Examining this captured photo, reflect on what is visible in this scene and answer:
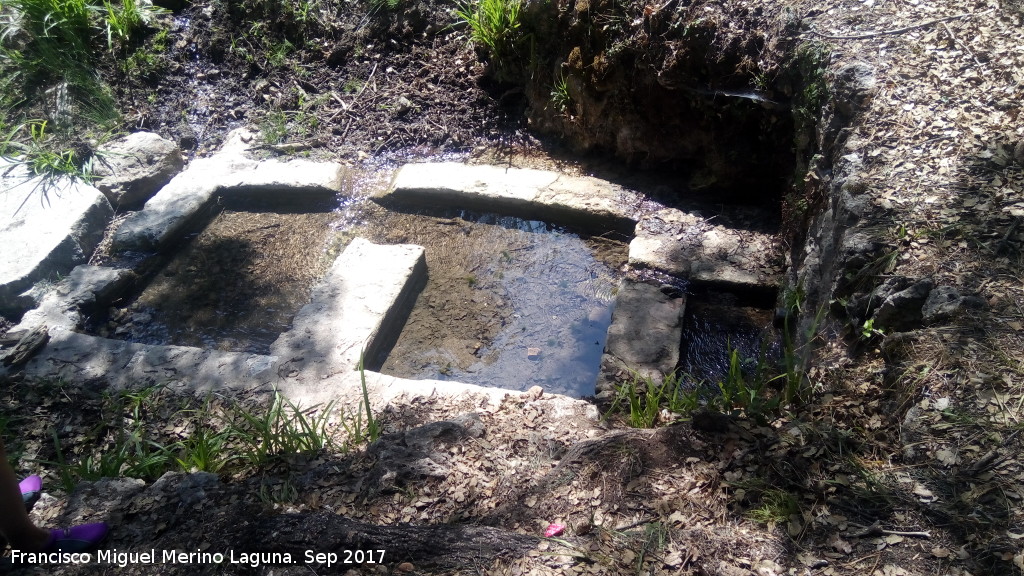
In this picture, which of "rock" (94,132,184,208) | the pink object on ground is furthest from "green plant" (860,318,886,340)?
"rock" (94,132,184,208)

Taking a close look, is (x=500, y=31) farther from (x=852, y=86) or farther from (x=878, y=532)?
(x=878, y=532)

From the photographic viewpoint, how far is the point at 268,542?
1.93 metres

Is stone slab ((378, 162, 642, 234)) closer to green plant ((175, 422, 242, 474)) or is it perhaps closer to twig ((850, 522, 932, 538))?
green plant ((175, 422, 242, 474))

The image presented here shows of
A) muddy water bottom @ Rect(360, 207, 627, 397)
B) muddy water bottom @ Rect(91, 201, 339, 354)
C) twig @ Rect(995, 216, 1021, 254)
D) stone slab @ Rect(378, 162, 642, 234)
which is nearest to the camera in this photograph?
twig @ Rect(995, 216, 1021, 254)

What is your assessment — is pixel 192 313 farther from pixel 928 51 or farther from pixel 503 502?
pixel 928 51

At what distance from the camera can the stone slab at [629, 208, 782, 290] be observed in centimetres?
339

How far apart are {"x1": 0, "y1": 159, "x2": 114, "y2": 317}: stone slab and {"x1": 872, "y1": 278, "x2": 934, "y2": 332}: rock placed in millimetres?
4117

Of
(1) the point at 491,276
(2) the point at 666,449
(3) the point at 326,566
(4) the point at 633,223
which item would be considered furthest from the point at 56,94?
(2) the point at 666,449

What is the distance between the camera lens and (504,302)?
3.54 metres

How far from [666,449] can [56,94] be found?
5.08 m

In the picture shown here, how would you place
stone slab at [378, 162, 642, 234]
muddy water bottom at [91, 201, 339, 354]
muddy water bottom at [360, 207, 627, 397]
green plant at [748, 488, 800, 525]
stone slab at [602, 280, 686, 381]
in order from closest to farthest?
1. green plant at [748, 488, 800, 525]
2. stone slab at [602, 280, 686, 381]
3. muddy water bottom at [360, 207, 627, 397]
4. muddy water bottom at [91, 201, 339, 354]
5. stone slab at [378, 162, 642, 234]

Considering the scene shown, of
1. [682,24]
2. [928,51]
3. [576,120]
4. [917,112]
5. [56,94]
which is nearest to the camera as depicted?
[917,112]

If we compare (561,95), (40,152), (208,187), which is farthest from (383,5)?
(40,152)

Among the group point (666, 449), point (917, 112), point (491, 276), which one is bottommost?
point (491, 276)
